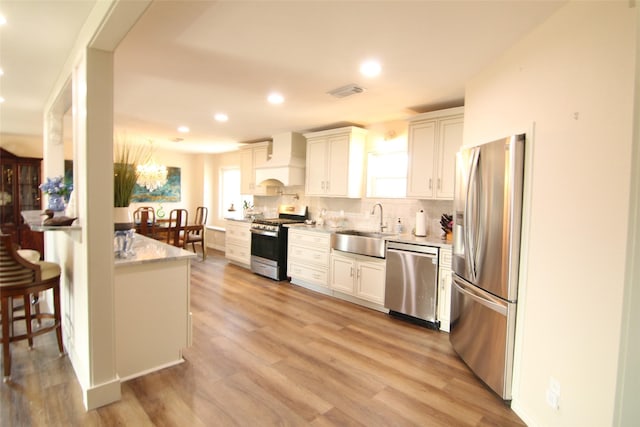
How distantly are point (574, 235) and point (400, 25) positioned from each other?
1.58 m

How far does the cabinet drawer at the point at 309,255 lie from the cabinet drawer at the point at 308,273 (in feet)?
0.29

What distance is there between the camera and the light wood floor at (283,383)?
6.40ft

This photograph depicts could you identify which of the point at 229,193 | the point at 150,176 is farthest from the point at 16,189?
the point at 229,193

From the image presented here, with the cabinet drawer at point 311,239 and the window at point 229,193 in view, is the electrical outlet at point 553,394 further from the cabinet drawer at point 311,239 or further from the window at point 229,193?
the window at point 229,193

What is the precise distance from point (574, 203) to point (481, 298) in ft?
3.21

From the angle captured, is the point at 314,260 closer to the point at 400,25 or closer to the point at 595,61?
the point at 400,25

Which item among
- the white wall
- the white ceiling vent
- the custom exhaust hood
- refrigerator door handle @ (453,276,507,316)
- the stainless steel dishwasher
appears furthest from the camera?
the custom exhaust hood

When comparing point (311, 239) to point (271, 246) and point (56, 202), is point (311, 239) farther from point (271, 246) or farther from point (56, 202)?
point (56, 202)

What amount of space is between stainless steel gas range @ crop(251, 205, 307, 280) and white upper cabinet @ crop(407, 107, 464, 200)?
85.6 inches

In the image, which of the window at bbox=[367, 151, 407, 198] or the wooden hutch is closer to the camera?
the window at bbox=[367, 151, 407, 198]

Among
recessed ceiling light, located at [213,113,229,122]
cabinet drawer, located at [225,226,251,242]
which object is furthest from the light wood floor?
recessed ceiling light, located at [213,113,229,122]

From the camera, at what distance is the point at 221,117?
437 cm

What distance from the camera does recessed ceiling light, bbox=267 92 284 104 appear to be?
3.35 metres

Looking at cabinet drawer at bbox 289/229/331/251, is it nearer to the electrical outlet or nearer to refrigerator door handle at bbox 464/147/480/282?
refrigerator door handle at bbox 464/147/480/282
